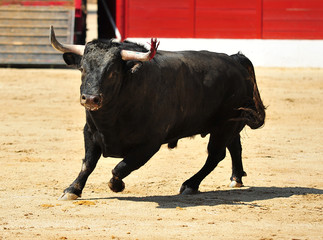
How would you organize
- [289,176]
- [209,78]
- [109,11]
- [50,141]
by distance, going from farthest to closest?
[109,11] → [50,141] → [289,176] → [209,78]

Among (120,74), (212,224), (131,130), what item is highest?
(120,74)

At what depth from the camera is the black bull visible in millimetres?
6047

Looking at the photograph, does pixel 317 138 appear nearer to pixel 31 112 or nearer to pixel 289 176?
pixel 289 176

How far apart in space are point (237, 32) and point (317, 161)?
9645mm

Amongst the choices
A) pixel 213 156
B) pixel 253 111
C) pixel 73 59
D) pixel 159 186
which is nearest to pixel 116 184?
pixel 159 186

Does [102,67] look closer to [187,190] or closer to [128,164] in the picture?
[128,164]

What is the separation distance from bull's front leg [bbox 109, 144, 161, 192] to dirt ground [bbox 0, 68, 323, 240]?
0.12 m

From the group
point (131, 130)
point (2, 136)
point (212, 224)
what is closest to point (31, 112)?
point (2, 136)

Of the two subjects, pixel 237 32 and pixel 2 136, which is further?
pixel 237 32

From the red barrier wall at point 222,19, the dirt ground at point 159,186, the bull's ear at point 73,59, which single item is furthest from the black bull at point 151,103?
the red barrier wall at point 222,19

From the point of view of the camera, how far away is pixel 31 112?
1160cm

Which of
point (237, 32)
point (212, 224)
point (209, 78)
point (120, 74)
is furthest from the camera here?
point (237, 32)

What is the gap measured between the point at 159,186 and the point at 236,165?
74 cm

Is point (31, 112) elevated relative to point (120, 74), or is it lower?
lower
